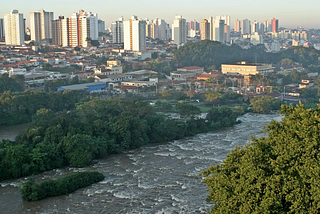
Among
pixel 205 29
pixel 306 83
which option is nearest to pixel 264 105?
pixel 306 83

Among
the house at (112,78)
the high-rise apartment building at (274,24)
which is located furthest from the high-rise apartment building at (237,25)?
the house at (112,78)

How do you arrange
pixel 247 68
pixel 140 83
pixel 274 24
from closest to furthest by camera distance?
pixel 140 83
pixel 247 68
pixel 274 24

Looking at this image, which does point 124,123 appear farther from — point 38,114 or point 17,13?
point 17,13

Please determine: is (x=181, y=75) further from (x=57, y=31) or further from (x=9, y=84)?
(x=57, y=31)

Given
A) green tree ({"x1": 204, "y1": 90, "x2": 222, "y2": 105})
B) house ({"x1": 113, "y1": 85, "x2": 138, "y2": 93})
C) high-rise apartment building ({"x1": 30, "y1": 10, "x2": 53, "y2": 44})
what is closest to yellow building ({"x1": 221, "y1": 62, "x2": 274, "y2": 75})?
house ({"x1": 113, "y1": 85, "x2": 138, "y2": 93})

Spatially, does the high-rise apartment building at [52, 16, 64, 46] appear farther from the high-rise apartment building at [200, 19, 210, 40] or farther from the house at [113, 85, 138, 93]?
the house at [113, 85, 138, 93]
